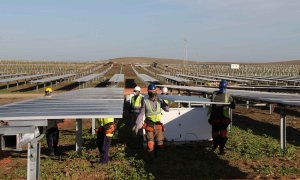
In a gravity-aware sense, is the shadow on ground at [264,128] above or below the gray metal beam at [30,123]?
below

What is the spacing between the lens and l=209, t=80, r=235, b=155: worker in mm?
9031

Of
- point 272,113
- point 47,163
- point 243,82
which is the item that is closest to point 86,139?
point 47,163

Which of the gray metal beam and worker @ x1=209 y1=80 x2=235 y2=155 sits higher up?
the gray metal beam

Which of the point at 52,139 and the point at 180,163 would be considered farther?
the point at 52,139

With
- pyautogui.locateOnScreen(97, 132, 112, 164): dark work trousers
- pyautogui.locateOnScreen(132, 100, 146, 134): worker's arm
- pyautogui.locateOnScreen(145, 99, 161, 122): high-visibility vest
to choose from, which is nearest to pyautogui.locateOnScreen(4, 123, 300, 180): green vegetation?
pyautogui.locateOnScreen(97, 132, 112, 164): dark work trousers

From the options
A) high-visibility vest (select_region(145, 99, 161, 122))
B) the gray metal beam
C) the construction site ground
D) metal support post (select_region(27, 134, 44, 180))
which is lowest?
the construction site ground

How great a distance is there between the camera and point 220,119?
29.8 ft

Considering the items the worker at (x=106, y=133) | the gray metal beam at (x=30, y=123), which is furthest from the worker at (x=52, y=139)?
the gray metal beam at (x=30, y=123)

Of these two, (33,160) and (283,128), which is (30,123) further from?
(283,128)

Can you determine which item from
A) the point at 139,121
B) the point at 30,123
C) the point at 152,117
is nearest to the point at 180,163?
the point at 152,117

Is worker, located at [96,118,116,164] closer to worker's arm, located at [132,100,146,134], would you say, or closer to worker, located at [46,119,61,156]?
worker's arm, located at [132,100,146,134]

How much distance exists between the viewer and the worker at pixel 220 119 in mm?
9031

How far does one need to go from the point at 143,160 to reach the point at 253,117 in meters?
9.45

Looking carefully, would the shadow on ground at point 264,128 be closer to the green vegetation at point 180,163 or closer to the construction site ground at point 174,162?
the construction site ground at point 174,162
